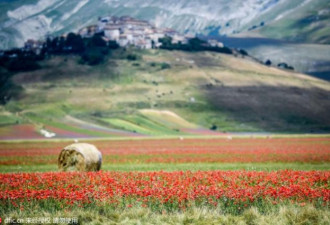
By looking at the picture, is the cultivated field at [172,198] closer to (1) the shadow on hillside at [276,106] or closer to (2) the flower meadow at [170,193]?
(2) the flower meadow at [170,193]

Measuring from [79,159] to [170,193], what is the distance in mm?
13109

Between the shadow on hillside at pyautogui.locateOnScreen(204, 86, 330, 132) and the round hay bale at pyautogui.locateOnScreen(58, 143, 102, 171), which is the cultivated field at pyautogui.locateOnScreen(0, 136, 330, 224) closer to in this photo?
the round hay bale at pyautogui.locateOnScreen(58, 143, 102, 171)

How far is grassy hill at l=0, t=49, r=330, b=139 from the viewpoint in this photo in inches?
4783

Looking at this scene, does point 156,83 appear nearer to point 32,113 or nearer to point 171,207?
point 32,113

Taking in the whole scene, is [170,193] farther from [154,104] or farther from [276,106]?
[276,106]

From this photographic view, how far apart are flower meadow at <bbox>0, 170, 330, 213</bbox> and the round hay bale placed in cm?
819

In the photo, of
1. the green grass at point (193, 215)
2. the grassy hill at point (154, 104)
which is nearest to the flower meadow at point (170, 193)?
the green grass at point (193, 215)

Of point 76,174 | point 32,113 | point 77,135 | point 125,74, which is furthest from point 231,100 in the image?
point 76,174

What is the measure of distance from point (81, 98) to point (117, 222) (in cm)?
14453

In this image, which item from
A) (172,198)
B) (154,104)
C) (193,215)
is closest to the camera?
(193,215)

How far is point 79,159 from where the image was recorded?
3072cm

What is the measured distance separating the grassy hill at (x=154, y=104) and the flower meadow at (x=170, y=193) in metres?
73.1

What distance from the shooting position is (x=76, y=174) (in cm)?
2528

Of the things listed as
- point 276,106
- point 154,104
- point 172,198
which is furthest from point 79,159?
point 276,106
